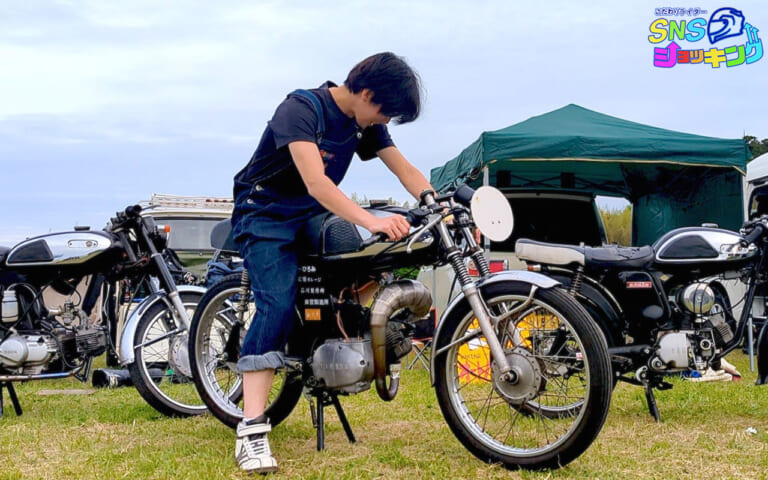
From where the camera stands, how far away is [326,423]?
4012mm

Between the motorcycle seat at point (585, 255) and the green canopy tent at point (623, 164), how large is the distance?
3.56m

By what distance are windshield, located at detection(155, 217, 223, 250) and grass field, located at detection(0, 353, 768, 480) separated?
3694 mm

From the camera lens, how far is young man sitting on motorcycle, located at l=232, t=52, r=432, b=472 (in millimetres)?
2971

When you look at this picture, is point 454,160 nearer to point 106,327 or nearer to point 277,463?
point 106,327

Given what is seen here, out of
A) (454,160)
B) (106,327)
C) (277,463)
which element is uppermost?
(454,160)

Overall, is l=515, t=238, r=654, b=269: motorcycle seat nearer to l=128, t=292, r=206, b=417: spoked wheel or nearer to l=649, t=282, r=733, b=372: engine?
l=649, t=282, r=733, b=372: engine

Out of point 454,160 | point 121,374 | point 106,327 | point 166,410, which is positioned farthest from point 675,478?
point 454,160

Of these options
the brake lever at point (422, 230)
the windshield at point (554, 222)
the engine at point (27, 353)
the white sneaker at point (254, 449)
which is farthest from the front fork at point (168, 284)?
the windshield at point (554, 222)

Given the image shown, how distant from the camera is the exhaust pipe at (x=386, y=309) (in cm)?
305

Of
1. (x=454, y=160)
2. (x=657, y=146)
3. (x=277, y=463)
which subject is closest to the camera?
(x=277, y=463)

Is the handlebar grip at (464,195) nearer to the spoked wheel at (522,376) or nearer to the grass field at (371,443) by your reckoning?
the spoked wheel at (522,376)

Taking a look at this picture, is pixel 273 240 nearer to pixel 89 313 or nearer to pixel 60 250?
pixel 60 250

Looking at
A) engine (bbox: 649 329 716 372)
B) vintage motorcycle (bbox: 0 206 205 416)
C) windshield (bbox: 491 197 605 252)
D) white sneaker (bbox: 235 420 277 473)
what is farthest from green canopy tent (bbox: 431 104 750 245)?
white sneaker (bbox: 235 420 277 473)

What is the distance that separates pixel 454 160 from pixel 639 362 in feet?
20.0
